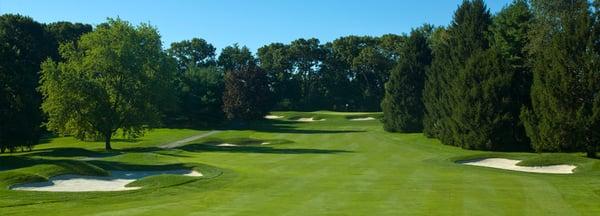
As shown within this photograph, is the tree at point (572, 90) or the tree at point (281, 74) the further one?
the tree at point (281, 74)

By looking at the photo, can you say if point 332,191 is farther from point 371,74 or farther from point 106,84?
point 371,74

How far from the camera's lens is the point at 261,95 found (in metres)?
82.4

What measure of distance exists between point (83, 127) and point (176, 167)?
2202 cm

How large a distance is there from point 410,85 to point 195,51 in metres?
95.0

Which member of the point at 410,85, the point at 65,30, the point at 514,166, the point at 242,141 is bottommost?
the point at 514,166

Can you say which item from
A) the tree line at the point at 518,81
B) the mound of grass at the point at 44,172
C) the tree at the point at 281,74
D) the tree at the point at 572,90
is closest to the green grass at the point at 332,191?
the mound of grass at the point at 44,172

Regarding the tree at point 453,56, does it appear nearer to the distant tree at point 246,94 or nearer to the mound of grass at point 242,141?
the mound of grass at point 242,141

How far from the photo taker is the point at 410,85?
2392 inches

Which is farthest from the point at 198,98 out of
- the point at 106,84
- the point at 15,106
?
the point at 15,106

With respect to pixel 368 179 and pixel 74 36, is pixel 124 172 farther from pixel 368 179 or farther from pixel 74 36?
pixel 74 36

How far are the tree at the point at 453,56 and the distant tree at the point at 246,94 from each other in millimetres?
35384

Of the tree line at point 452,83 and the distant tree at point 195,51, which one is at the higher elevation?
the distant tree at point 195,51

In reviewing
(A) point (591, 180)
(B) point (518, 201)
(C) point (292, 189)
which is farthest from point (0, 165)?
(A) point (591, 180)

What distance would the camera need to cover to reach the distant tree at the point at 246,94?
79.9 meters
